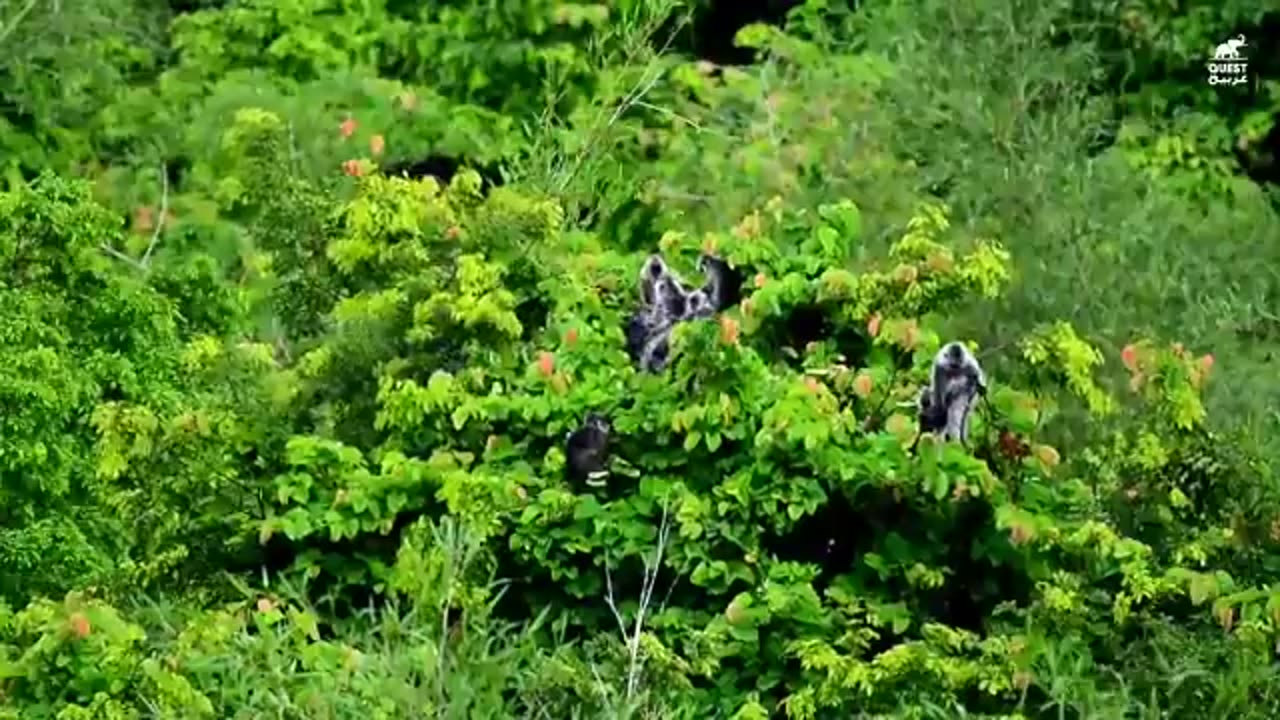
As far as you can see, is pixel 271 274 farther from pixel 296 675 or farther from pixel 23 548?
pixel 296 675

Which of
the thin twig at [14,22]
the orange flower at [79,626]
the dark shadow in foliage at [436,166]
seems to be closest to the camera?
the orange flower at [79,626]

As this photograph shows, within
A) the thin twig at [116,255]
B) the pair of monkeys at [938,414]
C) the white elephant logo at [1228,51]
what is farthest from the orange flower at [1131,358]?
the white elephant logo at [1228,51]

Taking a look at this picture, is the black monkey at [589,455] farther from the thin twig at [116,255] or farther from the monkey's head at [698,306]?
the thin twig at [116,255]

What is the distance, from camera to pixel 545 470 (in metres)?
4.65

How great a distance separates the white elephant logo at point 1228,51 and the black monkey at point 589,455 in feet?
16.8

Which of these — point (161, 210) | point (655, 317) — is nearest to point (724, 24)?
point (161, 210)

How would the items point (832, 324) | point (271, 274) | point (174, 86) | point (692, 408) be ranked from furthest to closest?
point (174, 86), point (271, 274), point (832, 324), point (692, 408)

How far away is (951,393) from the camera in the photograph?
14.7 feet

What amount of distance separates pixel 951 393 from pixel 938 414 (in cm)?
6

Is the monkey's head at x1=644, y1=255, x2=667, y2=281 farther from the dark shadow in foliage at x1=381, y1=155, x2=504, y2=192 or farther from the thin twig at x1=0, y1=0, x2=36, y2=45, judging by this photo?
the thin twig at x1=0, y1=0, x2=36, y2=45

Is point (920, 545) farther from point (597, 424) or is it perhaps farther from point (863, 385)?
point (597, 424)

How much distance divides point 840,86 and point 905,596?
148 inches

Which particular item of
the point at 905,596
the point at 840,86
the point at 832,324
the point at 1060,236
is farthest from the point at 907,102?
the point at 905,596

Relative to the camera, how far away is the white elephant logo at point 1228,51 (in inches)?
351
